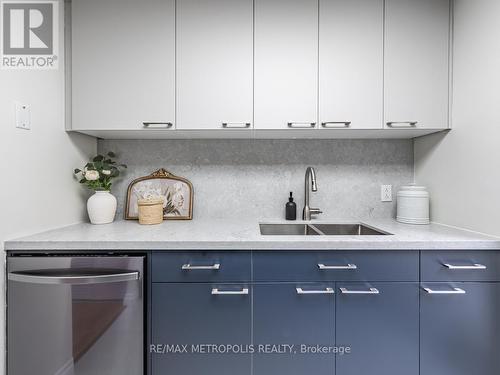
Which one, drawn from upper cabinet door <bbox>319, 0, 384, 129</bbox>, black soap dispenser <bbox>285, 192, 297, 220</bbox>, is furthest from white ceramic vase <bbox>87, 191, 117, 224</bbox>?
upper cabinet door <bbox>319, 0, 384, 129</bbox>

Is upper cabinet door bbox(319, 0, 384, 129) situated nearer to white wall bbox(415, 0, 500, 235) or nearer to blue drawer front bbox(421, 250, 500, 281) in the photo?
white wall bbox(415, 0, 500, 235)

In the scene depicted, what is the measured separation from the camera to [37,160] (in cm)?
133

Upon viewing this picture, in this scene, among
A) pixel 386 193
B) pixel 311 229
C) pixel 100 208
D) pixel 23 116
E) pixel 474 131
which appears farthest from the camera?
pixel 386 193

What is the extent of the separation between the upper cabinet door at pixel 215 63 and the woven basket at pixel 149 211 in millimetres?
516

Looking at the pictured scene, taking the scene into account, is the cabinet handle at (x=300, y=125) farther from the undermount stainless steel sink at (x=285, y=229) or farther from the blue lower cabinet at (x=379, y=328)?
the blue lower cabinet at (x=379, y=328)

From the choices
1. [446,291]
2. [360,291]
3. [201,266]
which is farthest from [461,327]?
[201,266]

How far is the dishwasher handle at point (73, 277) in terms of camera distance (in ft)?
3.75

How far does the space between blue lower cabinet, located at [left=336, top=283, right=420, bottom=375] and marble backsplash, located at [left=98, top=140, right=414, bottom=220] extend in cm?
72

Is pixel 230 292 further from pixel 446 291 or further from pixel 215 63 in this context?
pixel 215 63

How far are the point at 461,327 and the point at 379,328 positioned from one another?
1.23ft

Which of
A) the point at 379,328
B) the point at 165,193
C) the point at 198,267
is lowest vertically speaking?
the point at 379,328

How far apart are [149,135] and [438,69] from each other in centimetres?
177

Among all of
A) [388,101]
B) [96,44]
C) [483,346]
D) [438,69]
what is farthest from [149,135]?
[483,346]

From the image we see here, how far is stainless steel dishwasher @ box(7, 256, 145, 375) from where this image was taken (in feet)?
3.80
